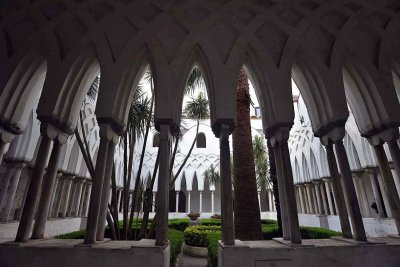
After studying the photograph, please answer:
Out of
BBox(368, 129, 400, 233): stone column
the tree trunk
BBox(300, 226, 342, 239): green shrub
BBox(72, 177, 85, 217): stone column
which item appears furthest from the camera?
BBox(72, 177, 85, 217): stone column

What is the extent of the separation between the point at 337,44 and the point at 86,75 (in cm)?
501

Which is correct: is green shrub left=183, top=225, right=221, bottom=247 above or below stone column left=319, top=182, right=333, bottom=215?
below

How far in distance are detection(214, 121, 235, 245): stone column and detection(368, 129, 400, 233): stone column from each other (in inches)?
117

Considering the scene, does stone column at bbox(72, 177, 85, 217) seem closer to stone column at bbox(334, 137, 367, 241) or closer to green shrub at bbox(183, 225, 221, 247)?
green shrub at bbox(183, 225, 221, 247)

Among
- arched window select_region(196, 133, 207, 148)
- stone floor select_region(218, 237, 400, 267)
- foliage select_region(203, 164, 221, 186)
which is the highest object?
arched window select_region(196, 133, 207, 148)

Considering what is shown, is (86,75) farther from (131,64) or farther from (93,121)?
(93,121)

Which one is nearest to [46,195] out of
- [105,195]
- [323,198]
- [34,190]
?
[34,190]

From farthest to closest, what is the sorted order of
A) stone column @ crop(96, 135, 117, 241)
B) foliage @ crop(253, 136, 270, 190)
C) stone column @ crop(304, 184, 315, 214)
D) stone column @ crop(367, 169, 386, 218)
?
foliage @ crop(253, 136, 270, 190) → stone column @ crop(304, 184, 315, 214) → stone column @ crop(367, 169, 386, 218) → stone column @ crop(96, 135, 117, 241)

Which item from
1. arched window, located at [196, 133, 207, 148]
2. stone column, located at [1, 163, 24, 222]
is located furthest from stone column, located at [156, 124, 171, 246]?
arched window, located at [196, 133, 207, 148]

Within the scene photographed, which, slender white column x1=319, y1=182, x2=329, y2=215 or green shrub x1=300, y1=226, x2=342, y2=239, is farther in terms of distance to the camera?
slender white column x1=319, y1=182, x2=329, y2=215

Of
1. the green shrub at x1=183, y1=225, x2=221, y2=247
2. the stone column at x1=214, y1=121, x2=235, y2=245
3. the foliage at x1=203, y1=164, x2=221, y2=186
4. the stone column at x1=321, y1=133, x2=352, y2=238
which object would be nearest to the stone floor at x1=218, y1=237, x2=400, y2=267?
the stone column at x1=214, y1=121, x2=235, y2=245

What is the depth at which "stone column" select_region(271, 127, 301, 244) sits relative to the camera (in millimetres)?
3361

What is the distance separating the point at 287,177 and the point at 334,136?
1.24 meters

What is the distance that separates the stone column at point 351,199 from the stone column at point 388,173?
3.07 feet
